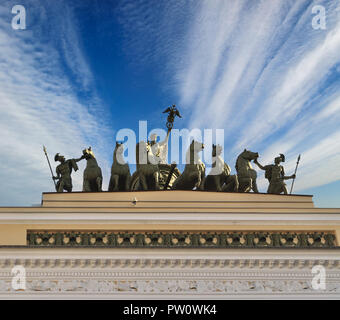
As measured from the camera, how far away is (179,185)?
12.2 meters

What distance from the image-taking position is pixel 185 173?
1213 cm

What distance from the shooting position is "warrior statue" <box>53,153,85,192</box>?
12.4m

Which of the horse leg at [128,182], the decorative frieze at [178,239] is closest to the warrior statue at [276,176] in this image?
the decorative frieze at [178,239]

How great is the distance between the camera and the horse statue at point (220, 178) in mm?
12102

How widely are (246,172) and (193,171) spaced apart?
1.54 m

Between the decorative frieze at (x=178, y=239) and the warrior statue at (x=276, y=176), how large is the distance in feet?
7.93

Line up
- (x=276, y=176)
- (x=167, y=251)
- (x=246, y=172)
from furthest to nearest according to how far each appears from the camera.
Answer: (x=276, y=176) → (x=246, y=172) → (x=167, y=251)

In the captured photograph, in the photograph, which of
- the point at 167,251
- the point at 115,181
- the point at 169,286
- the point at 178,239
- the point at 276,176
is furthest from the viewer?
the point at 276,176

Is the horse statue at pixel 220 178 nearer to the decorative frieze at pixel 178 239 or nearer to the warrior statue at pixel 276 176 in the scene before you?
the warrior statue at pixel 276 176

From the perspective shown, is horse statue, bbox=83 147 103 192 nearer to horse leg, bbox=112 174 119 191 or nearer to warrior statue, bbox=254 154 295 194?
horse leg, bbox=112 174 119 191

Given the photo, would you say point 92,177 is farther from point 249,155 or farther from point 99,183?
point 249,155

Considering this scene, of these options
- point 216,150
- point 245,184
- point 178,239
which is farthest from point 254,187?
point 178,239

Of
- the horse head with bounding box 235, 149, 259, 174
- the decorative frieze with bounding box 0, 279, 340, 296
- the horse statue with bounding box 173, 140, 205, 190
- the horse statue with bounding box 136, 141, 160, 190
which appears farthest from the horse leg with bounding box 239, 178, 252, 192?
the decorative frieze with bounding box 0, 279, 340, 296
